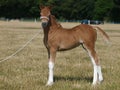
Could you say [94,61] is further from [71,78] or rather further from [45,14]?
[45,14]

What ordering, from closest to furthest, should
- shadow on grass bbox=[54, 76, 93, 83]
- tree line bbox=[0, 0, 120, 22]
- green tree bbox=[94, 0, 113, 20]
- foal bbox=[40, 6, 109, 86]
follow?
1. foal bbox=[40, 6, 109, 86]
2. shadow on grass bbox=[54, 76, 93, 83]
3. green tree bbox=[94, 0, 113, 20]
4. tree line bbox=[0, 0, 120, 22]

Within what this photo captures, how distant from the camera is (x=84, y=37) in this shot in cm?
1054

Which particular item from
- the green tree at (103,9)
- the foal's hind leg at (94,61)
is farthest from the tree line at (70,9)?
the foal's hind leg at (94,61)

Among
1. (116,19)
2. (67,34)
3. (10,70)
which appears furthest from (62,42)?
(116,19)

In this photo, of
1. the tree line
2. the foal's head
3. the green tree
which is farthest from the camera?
the tree line

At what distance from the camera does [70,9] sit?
392 ft

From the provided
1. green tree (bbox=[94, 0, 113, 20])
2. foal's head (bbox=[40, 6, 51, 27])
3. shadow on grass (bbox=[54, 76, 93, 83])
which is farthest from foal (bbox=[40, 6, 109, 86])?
green tree (bbox=[94, 0, 113, 20])

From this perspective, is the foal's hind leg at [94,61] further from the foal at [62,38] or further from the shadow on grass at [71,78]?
the shadow on grass at [71,78]

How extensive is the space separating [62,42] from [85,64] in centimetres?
492

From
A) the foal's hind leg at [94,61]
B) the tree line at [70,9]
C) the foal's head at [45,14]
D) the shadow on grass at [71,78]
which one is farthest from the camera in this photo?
the tree line at [70,9]

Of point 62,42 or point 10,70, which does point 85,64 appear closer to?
point 10,70

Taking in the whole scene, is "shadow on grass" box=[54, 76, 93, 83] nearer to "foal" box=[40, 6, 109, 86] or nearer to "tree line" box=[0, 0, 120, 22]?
"foal" box=[40, 6, 109, 86]

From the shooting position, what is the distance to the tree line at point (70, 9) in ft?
388

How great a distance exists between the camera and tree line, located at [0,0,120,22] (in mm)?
118375
